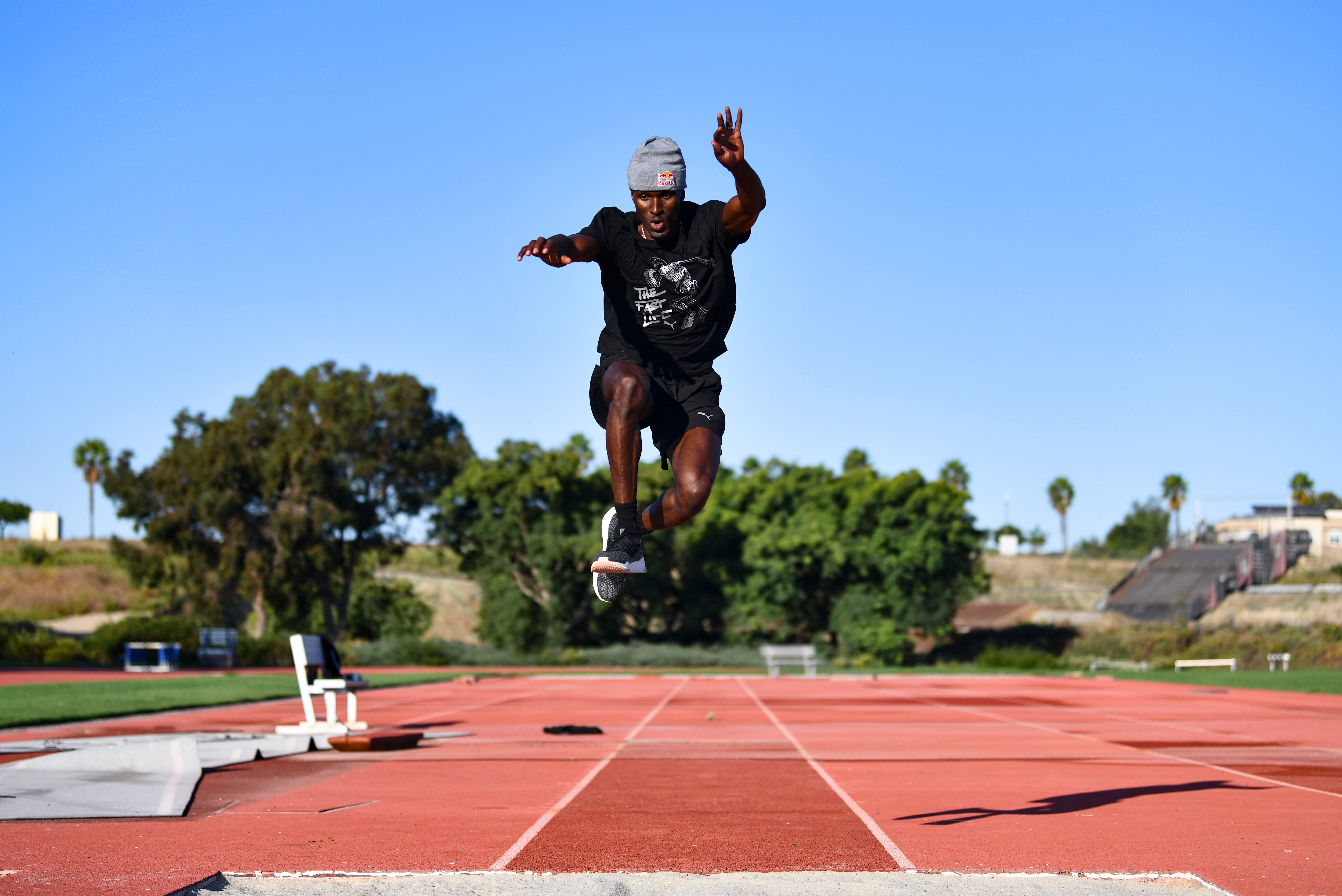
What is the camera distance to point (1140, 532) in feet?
358

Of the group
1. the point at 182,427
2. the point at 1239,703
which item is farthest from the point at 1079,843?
the point at 182,427

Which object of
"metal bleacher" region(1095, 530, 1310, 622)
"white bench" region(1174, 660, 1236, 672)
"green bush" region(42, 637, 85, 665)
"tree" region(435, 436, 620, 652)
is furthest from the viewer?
"metal bleacher" region(1095, 530, 1310, 622)

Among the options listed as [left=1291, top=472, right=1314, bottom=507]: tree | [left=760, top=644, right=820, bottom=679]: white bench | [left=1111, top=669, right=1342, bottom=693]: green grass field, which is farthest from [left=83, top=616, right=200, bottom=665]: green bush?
[left=1291, top=472, right=1314, bottom=507]: tree

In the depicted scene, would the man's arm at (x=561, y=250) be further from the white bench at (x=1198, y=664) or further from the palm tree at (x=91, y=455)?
the palm tree at (x=91, y=455)

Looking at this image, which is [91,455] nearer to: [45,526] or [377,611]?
[45,526]

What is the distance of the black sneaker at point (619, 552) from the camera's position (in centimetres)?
537

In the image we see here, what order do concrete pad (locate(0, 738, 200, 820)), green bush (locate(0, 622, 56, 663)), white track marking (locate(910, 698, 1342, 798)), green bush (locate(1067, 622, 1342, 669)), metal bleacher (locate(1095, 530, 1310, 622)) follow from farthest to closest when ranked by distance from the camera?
1. metal bleacher (locate(1095, 530, 1310, 622))
2. green bush (locate(1067, 622, 1342, 669))
3. green bush (locate(0, 622, 56, 663))
4. white track marking (locate(910, 698, 1342, 798))
5. concrete pad (locate(0, 738, 200, 820))

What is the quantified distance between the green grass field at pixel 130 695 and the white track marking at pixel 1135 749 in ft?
45.6

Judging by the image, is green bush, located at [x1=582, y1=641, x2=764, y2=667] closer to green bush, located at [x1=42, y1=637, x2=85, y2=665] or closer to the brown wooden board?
green bush, located at [x1=42, y1=637, x2=85, y2=665]

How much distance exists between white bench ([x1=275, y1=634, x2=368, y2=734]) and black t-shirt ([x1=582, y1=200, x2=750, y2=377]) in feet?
31.1

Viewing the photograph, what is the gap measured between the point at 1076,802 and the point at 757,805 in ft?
8.53

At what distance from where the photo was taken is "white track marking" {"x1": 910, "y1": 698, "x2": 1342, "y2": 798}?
10.1m

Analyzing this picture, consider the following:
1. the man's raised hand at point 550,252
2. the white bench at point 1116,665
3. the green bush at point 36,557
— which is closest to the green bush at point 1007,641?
the white bench at point 1116,665

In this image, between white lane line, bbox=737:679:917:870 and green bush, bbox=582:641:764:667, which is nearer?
white lane line, bbox=737:679:917:870
